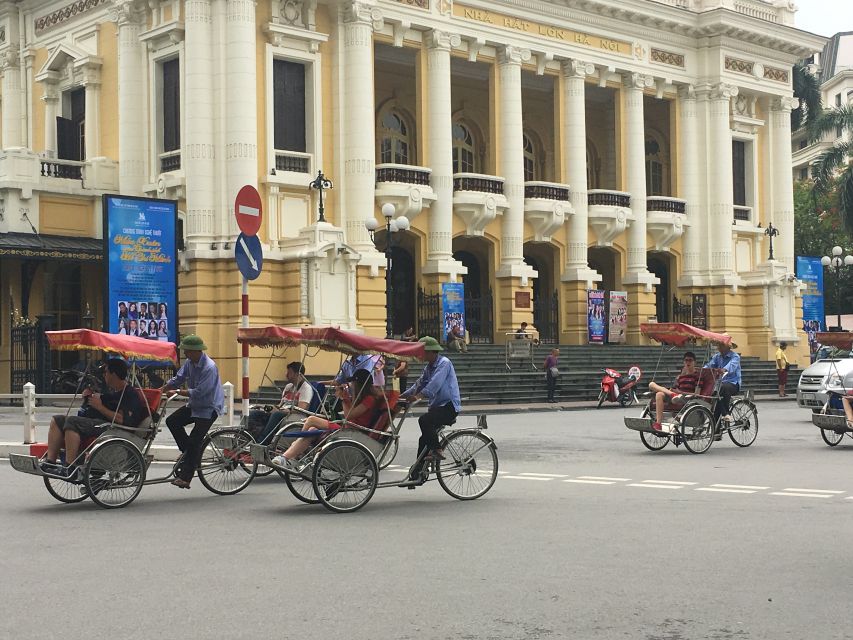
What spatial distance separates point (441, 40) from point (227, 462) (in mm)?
27463

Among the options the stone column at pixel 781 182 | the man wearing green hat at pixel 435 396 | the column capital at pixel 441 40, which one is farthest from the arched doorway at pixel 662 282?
the man wearing green hat at pixel 435 396

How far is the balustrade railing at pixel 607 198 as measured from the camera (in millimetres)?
44844

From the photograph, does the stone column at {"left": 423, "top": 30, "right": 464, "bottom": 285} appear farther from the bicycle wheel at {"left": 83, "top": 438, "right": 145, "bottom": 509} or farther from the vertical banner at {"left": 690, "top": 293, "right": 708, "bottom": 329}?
the bicycle wheel at {"left": 83, "top": 438, "right": 145, "bottom": 509}

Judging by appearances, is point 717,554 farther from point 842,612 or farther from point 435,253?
point 435,253

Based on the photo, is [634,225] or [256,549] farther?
[634,225]

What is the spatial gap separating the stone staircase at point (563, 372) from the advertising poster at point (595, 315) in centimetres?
59

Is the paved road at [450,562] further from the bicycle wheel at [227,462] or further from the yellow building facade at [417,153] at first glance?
the yellow building facade at [417,153]

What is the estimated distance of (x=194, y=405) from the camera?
534 inches

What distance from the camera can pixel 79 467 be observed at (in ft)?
41.4

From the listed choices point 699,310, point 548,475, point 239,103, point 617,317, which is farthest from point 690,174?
point 548,475

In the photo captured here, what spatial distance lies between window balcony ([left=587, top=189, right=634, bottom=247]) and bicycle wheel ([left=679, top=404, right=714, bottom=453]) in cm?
2562

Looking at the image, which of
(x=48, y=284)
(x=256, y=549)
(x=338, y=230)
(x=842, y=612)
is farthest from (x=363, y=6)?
(x=842, y=612)

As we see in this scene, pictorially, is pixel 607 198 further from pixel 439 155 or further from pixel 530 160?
pixel 439 155

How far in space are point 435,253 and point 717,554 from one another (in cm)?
3001
